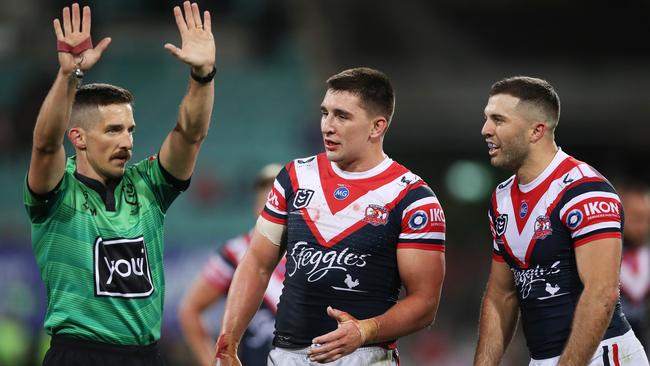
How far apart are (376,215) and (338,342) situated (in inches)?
28.6

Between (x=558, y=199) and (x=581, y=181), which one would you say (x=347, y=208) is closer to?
(x=558, y=199)

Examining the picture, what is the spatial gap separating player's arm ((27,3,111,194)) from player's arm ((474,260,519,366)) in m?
2.34

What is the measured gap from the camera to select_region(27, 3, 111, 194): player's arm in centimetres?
496

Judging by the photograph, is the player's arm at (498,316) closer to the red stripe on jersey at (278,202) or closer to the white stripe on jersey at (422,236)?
the white stripe on jersey at (422,236)

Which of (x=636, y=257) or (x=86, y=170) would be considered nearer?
(x=86, y=170)

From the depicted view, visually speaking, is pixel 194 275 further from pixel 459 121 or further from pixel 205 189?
pixel 459 121

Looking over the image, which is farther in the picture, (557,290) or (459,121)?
(459,121)

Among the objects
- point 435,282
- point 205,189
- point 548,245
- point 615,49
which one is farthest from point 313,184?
point 615,49

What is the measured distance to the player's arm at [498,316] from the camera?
5660 mm

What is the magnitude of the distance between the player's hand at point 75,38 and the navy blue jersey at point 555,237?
7.49 ft

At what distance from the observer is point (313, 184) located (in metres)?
5.58

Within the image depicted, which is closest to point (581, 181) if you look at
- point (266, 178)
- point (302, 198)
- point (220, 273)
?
point (302, 198)

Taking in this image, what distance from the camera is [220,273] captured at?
305 inches

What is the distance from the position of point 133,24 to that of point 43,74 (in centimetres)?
188
